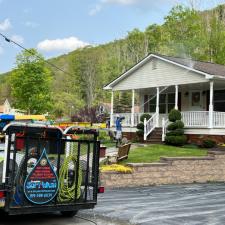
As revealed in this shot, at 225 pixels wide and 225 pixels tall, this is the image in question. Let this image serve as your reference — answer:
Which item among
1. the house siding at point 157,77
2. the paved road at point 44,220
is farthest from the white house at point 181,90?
the paved road at point 44,220

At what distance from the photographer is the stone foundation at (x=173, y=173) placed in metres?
15.3

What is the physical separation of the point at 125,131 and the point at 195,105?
4571 millimetres

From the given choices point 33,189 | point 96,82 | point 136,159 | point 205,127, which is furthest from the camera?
point 96,82

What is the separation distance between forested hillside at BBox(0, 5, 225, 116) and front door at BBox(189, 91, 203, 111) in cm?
1497

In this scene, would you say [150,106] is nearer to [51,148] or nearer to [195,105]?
[195,105]

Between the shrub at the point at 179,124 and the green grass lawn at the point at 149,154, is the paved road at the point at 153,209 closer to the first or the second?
the green grass lawn at the point at 149,154

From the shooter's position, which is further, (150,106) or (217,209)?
Result: (150,106)

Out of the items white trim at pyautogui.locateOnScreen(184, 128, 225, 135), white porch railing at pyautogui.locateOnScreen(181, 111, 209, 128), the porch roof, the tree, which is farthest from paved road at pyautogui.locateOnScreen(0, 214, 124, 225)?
the tree

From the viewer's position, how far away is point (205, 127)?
81.5ft

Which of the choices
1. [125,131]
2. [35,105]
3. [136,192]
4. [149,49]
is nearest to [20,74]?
[35,105]

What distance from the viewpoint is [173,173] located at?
17062 mm

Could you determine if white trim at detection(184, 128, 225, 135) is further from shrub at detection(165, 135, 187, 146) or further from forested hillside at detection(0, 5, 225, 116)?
forested hillside at detection(0, 5, 225, 116)

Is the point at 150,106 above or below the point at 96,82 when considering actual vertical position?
below

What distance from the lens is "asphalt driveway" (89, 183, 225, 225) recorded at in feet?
31.7
